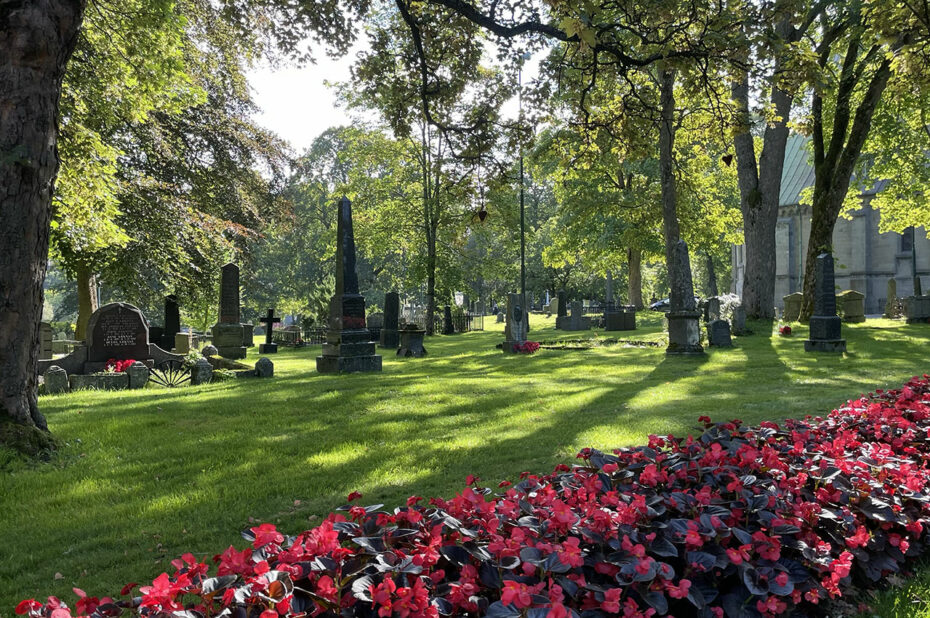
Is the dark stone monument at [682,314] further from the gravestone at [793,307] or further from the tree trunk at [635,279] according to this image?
the tree trunk at [635,279]

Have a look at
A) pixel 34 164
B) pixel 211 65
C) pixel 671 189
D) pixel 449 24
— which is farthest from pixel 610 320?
pixel 34 164

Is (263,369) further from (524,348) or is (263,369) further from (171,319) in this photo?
(171,319)

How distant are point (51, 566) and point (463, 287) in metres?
26.4

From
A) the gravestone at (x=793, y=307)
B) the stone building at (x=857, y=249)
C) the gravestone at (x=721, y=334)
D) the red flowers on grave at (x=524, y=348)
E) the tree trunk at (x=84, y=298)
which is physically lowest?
the red flowers on grave at (x=524, y=348)

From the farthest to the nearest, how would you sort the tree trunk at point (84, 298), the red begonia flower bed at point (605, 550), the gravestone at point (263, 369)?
the tree trunk at point (84, 298) < the gravestone at point (263, 369) < the red begonia flower bed at point (605, 550)

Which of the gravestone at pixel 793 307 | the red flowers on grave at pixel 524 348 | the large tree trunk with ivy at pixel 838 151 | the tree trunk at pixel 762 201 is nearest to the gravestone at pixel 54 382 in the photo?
the red flowers on grave at pixel 524 348

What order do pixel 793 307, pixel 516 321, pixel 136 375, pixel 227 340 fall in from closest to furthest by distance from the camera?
pixel 136 375, pixel 227 340, pixel 516 321, pixel 793 307

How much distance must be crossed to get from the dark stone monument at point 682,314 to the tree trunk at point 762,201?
6602 mm

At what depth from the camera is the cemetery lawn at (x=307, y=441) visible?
395cm

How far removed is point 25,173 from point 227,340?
12997mm

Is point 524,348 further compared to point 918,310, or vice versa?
point 918,310

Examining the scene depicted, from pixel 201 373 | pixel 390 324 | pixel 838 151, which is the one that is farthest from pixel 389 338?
pixel 838 151

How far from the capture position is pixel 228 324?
17969mm

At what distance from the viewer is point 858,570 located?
3102 millimetres
